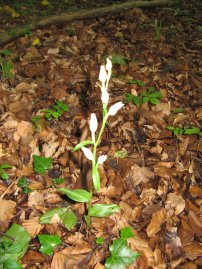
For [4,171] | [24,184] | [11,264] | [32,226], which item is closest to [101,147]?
[24,184]

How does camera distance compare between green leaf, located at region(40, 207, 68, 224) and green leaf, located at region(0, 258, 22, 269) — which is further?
green leaf, located at region(40, 207, 68, 224)

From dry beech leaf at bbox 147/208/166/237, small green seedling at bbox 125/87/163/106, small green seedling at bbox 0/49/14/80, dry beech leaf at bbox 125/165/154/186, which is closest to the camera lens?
dry beech leaf at bbox 147/208/166/237

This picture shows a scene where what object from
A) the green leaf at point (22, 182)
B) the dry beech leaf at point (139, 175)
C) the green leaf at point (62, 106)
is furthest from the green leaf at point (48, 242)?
the green leaf at point (62, 106)

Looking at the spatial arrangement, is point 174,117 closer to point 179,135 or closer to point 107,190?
point 179,135

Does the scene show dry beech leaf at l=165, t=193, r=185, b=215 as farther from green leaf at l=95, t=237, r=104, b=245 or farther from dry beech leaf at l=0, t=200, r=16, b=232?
dry beech leaf at l=0, t=200, r=16, b=232

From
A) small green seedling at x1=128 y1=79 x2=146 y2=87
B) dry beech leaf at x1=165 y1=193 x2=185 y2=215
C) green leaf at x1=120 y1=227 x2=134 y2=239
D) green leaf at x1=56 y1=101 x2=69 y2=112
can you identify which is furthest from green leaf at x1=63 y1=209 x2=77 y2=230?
small green seedling at x1=128 y1=79 x2=146 y2=87

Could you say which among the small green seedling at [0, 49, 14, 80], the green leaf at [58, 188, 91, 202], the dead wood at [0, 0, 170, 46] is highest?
the dead wood at [0, 0, 170, 46]

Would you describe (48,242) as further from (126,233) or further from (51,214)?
(126,233)
